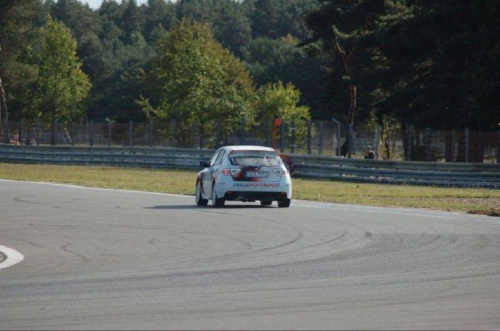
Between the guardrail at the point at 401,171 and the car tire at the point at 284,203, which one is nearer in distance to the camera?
the car tire at the point at 284,203

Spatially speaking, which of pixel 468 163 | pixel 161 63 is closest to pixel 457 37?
pixel 468 163

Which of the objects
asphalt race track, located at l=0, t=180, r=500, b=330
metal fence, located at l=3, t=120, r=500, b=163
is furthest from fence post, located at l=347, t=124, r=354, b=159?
asphalt race track, located at l=0, t=180, r=500, b=330

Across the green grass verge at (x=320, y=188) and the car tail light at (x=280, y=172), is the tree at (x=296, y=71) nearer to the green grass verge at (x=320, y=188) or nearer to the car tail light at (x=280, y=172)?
the green grass verge at (x=320, y=188)

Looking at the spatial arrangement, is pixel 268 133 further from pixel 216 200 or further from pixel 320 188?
pixel 216 200

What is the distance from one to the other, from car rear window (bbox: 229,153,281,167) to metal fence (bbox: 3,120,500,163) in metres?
16.0

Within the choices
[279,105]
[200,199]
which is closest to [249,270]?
[200,199]

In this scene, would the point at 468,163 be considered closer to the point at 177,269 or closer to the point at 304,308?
the point at 177,269

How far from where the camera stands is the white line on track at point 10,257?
1396 cm

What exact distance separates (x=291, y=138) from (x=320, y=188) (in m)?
12.7

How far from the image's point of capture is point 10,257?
14773mm

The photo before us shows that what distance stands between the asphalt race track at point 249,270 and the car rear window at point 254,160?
1.74 m

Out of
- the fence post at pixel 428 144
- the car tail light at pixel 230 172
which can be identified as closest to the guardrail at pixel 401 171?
the fence post at pixel 428 144

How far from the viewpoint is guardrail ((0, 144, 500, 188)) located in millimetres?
38062

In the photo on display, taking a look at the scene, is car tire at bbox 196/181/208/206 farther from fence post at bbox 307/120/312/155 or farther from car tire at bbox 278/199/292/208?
fence post at bbox 307/120/312/155
